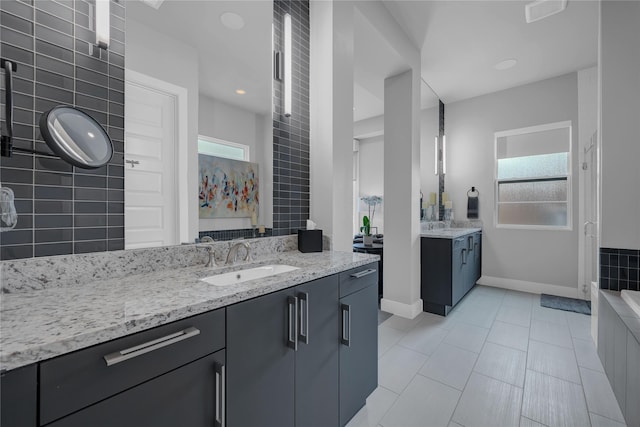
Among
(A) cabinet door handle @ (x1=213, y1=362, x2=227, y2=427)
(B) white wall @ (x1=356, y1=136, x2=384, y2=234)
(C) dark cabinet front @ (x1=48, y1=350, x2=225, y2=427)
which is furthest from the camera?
(B) white wall @ (x1=356, y1=136, x2=384, y2=234)

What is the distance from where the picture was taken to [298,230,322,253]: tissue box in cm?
183

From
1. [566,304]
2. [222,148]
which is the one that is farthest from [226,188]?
[566,304]

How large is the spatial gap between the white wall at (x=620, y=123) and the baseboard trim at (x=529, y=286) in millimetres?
2161

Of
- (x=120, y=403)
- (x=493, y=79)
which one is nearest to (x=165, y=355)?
(x=120, y=403)

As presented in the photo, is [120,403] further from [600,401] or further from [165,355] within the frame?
[600,401]

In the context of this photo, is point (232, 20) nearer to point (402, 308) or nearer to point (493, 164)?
point (402, 308)

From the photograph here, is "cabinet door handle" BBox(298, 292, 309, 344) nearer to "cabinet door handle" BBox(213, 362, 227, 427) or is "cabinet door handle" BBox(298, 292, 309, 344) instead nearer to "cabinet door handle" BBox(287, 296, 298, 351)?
"cabinet door handle" BBox(287, 296, 298, 351)

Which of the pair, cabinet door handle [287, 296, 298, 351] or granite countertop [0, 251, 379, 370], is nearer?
granite countertop [0, 251, 379, 370]

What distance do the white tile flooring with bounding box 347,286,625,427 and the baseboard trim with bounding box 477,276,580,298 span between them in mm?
827

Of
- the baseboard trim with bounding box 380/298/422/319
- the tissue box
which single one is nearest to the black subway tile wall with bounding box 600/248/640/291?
the baseboard trim with bounding box 380/298/422/319

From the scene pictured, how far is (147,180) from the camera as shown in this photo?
1.25 m

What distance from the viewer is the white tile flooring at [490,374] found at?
1.60 m

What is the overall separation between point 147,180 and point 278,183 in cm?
79

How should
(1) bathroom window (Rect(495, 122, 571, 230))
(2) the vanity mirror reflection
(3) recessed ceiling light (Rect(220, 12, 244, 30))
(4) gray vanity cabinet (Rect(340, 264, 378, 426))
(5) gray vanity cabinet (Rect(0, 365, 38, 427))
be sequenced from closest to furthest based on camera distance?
(5) gray vanity cabinet (Rect(0, 365, 38, 427)), (2) the vanity mirror reflection, (4) gray vanity cabinet (Rect(340, 264, 378, 426)), (3) recessed ceiling light (Rect(220, 12, 244, 30)), (1) bathroom window (Rect(495, 122, 571, 230))
